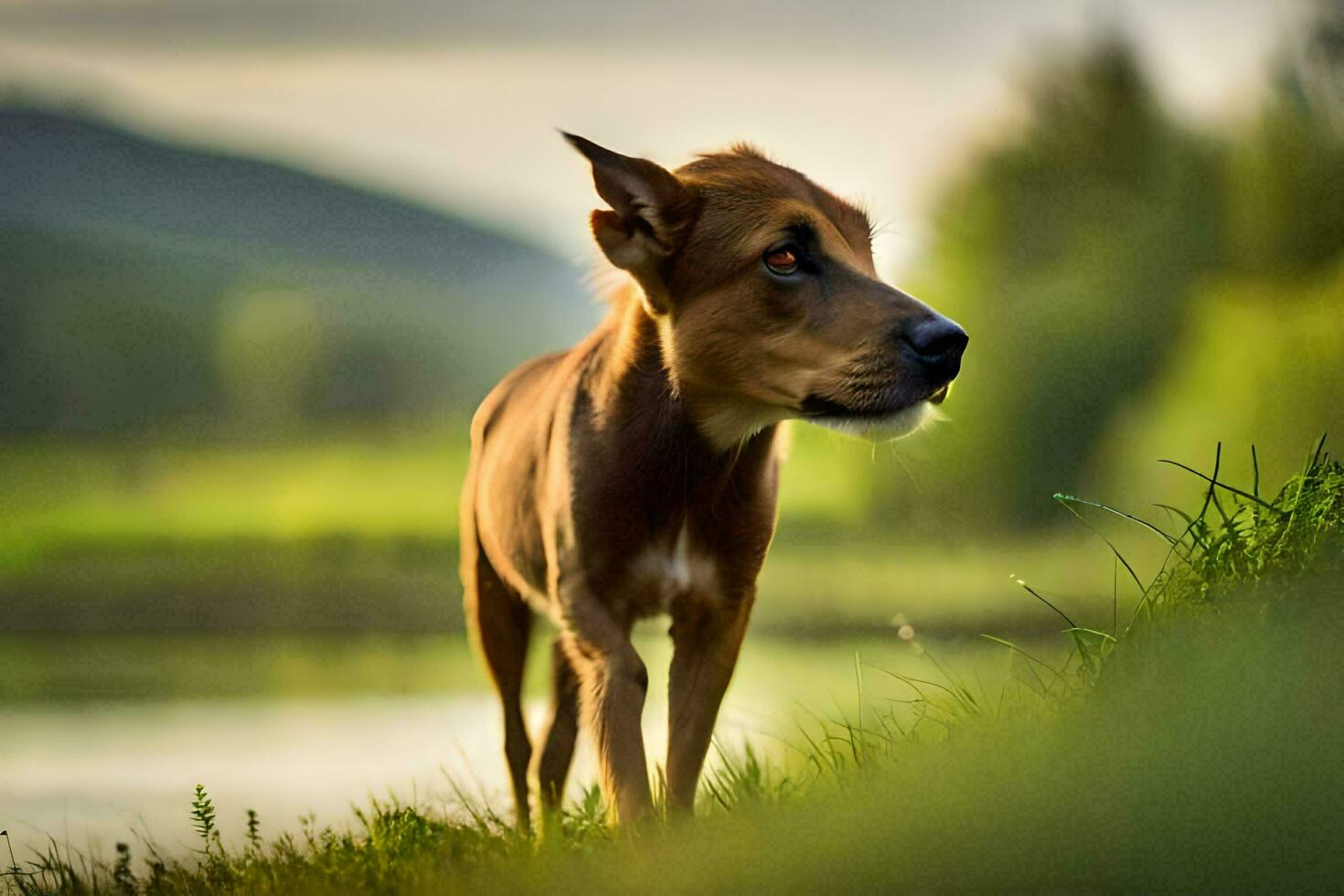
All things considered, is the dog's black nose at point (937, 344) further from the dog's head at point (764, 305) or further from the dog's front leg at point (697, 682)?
the dog's front leg at point (697, 682)

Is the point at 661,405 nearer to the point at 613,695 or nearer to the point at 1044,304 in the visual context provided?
the point at 613,695

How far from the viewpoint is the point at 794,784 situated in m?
5.14

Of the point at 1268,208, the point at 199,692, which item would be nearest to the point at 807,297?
the point at 199,692

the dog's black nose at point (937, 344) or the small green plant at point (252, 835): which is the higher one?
the dog's black nose at point (937, 344)

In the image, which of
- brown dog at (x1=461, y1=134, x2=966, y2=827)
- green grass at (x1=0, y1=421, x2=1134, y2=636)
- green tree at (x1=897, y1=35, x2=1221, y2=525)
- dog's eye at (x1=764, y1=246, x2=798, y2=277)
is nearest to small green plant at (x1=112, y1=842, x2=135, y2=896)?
brown dog at (x1=461, y1=134, x2=966, y2=827)

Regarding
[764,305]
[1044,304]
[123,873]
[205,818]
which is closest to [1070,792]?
[764,305]

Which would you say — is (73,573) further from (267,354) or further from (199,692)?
(267,354)

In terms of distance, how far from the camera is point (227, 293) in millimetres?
129125

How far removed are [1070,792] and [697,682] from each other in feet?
5.88

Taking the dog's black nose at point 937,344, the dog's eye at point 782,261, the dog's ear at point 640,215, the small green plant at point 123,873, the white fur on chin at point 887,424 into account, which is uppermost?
the dog's ear at point 640,215

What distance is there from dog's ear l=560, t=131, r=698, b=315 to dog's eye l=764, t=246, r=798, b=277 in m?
0.30

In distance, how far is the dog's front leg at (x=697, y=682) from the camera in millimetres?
5168

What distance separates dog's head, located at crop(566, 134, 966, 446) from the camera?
4.69 metres

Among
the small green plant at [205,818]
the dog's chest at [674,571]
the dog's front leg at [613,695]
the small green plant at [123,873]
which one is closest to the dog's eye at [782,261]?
the dog's chest at [674,571]
